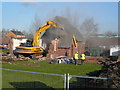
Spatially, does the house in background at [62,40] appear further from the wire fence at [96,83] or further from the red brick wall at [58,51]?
the wire fence at [96,83]

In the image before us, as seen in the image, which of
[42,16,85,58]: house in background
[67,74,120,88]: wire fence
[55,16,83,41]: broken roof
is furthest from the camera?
[55,16,83,41]: broken roof

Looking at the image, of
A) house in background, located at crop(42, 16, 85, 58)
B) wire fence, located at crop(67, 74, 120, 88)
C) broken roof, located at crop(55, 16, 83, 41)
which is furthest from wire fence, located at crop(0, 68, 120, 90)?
broken roof, located at crop(55, 16, 83, 41)

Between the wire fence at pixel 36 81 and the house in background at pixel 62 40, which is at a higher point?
the house in background at pixel 62 40

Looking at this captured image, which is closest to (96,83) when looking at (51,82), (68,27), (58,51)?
(51,82)

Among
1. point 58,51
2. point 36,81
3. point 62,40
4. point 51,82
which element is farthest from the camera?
point 62,40

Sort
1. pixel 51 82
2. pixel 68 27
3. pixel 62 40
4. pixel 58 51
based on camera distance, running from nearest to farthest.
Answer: pixel 51 82, pixel 58 51, pixel 62 40, pixel 68 27

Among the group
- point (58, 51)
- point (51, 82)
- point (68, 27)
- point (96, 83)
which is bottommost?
point (51, 82)

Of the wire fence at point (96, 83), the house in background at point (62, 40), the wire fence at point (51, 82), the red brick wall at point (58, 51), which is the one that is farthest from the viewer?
the house in background at point (62, 40)

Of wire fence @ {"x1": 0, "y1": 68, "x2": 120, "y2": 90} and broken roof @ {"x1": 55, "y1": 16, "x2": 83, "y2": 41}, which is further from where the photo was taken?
broken roof @ {"x1": 55, "y1": 16, "x2": 83, "y2": 41}

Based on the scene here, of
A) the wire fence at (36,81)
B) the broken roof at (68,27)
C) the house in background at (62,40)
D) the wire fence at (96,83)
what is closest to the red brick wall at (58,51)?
the house in background at (62,40)

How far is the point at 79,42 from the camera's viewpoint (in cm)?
3011

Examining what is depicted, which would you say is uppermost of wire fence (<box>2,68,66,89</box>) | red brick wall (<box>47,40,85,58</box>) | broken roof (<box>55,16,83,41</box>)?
broken roof (<box>55,16,83,41</box>)

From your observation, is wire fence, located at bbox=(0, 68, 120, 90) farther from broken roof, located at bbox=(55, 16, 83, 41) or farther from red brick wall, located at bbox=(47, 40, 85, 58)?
broken roof, located at bbox=(55, 16, 83, 41)

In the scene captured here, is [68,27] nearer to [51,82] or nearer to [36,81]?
[51,82]
